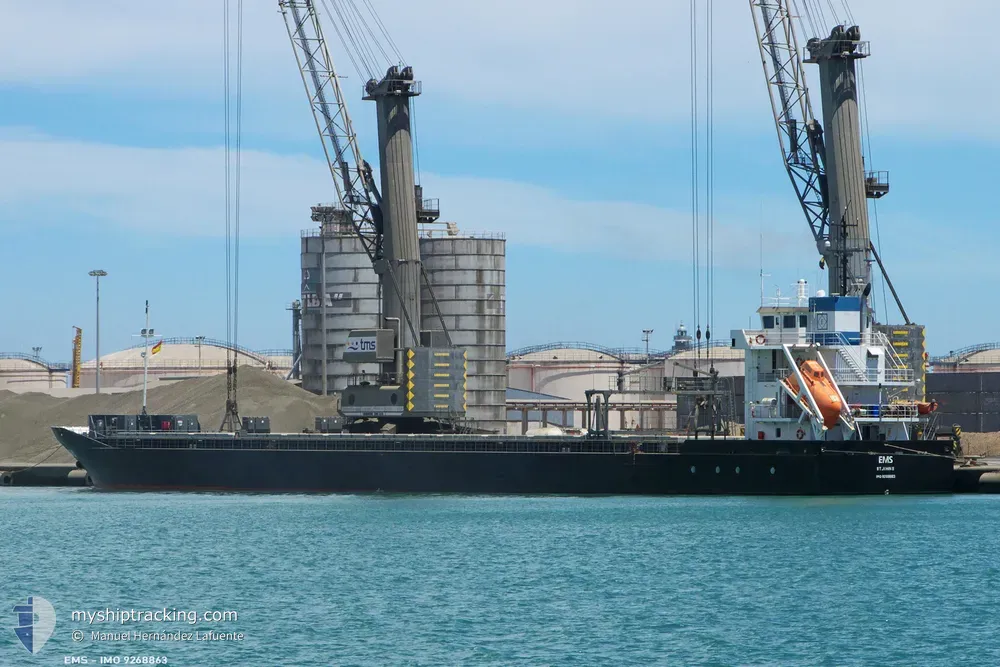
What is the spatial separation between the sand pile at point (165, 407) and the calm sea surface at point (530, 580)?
22107mm

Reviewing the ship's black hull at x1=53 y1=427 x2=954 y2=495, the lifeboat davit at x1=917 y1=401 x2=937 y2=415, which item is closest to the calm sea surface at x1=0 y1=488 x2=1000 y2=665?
the ship's black hull at x1=53 y1=427 x2=954 y2=495

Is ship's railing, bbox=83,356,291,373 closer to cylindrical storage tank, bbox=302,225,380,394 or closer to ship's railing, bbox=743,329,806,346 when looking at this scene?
cylindrical storage tank, bbox=302,225,380,394

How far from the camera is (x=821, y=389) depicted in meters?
50.7

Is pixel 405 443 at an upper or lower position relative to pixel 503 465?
upper

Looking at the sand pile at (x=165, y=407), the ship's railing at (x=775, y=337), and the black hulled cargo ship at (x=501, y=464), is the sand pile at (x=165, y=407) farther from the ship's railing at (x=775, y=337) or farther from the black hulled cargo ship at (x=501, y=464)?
the ship's railing at (x=775, y=337)

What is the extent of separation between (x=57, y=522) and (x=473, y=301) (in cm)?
3394

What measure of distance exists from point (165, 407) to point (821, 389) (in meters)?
40.9

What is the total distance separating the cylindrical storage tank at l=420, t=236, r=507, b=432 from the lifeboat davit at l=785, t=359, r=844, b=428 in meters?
28.3

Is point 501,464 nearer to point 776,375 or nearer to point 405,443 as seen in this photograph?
point 405,443

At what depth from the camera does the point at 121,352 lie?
118m

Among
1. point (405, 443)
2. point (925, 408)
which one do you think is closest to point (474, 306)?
point (405, 443)

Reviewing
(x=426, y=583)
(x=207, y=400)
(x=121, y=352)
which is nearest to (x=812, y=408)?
(x=426, y=583)

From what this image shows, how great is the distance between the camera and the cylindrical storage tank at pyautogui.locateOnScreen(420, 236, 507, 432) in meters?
77.6

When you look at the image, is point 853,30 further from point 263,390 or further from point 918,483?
point 263,390
